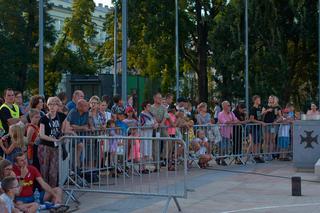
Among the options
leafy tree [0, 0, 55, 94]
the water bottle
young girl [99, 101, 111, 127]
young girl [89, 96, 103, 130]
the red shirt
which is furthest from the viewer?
leafy tree [0, 0, 55, 94]

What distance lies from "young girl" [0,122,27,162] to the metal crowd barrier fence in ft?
2.55

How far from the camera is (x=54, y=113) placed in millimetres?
11477

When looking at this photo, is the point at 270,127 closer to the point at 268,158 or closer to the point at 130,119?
the point at 268,158

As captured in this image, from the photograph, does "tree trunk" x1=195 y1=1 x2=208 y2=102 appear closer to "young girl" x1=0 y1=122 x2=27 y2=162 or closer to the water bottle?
"young girl" x1=0 y1=122 x2=27 y2=162

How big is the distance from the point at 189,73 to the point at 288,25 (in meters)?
14.5

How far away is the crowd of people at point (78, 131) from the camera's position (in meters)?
9.90

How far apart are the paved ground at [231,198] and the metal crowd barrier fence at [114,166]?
0.29 meters

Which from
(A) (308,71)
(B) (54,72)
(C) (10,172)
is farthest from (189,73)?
(C) (10,172)

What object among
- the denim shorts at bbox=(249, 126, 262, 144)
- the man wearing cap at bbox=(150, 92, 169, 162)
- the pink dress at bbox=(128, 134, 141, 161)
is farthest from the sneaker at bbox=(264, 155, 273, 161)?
the pink dress at bbox=(128, 134, 141, 161)

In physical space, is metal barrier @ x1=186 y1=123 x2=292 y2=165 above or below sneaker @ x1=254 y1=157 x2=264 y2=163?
above

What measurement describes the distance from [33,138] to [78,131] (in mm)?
1747

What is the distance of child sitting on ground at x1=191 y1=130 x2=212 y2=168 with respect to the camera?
17.2 m

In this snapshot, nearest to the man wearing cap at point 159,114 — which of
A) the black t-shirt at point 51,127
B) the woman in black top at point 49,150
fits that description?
the black t-shirt at point 51,127

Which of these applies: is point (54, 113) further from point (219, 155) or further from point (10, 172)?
point (219, 155)
